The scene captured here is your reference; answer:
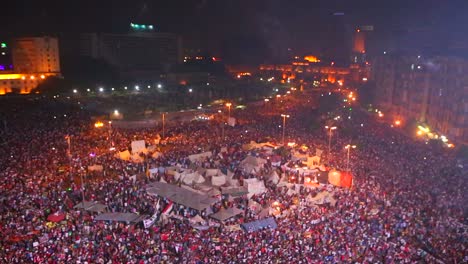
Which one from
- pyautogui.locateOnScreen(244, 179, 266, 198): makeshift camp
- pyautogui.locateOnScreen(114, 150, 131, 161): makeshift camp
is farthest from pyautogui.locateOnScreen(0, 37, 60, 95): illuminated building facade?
pyautogui.locateOnScreen(244, 179, 266, 198): makeshift camp

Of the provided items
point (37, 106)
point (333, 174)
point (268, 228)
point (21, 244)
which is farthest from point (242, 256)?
point (37, 106)

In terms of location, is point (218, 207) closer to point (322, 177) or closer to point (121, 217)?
point (121, 217)

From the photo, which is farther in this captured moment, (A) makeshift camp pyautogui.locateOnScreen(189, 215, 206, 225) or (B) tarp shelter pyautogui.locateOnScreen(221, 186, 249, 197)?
(B) tarp shelter pyautogui.locateOnScreen(221, 186, 249, 197)

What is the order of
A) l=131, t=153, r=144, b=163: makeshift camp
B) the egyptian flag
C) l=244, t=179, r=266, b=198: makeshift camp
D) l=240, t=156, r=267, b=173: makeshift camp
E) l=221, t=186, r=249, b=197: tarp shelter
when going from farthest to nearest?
l=131, t=153, r=144, b=163: makeshift camp → l=240, t=156, r=267, b=173: makeshift camp → l=244, t=179, r=266, b=198: makeshift camp → l=221, t=186, r=249, b=197: tarp shelter → the egyptian flag

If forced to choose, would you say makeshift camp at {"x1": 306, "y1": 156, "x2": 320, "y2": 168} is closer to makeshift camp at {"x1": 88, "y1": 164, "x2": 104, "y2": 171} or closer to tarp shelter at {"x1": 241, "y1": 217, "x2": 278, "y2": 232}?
tarp shelter at {"x1": 241, "y1": 217, "x2": 278, "y2": 232}

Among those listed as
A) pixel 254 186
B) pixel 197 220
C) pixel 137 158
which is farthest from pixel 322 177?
pixel 137 158

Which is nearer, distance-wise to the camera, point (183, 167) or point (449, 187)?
point (449, 187)

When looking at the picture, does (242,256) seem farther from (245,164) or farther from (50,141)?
(50,141)
